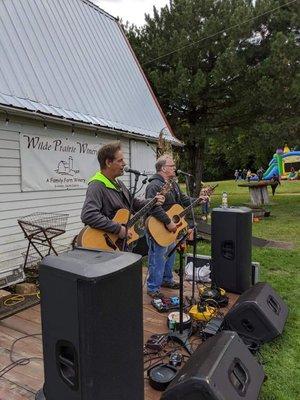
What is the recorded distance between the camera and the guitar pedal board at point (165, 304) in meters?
4.45

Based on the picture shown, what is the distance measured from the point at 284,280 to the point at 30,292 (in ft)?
12.3

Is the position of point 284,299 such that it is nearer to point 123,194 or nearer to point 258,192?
point 123,194

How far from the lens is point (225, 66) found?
1258 centimetres

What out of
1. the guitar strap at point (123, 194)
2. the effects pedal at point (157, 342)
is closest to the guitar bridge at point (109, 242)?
the guitar strap at point (123, 194)

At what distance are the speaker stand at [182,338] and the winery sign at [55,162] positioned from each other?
3.38 meters

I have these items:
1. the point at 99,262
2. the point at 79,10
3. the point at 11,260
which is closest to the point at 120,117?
the point at 79,10

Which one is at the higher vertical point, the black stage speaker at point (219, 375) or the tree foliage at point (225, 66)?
the tree foliage at point (225, 66)

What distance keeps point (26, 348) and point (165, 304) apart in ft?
5.54

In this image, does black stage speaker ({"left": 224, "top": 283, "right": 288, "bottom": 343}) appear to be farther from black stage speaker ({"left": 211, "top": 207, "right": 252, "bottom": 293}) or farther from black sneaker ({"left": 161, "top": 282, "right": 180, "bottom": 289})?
black sneaker ({"left": 161, "top": 282, "right": 180, "bottom": 289})

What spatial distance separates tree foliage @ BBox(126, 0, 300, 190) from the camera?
1265 cm

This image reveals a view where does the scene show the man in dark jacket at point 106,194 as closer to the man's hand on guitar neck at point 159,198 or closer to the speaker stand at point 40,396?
the man's hand on guitar neck at point 159,198

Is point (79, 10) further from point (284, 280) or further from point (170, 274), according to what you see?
point (284, 280)

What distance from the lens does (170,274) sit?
5.35 metres

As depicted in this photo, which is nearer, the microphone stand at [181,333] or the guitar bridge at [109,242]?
the microphone stand at [181,333]
